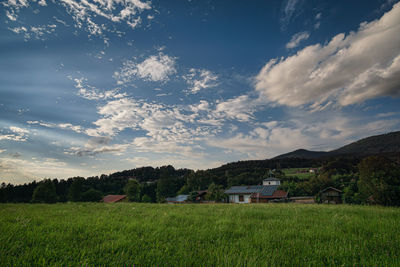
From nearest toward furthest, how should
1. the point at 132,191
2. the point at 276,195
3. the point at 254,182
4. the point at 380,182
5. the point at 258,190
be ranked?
the point at 380,182
the point at 276,195
the point at 258,190
the point at 132,191
the point at 254,182

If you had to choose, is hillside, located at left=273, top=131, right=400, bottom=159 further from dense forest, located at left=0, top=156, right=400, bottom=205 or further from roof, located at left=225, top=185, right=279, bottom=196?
Answer: roof, located at left=225, top=185, right=279, bottom=196

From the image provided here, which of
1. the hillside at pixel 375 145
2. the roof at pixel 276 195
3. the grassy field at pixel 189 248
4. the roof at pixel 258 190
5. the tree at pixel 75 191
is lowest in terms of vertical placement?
the roof at pixel 276 195

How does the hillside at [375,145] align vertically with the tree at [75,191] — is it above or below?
above

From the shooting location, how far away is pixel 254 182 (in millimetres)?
99750

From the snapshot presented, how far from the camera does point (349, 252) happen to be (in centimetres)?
311

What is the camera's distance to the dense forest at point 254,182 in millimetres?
20734

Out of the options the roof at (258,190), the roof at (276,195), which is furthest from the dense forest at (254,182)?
the roof at (258,190)

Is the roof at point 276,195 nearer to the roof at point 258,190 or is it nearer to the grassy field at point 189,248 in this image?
the roof at point 258,190

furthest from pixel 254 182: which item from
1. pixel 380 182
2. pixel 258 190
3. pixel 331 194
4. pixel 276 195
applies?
pixel 380 182

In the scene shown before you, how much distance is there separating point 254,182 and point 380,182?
3263 inches

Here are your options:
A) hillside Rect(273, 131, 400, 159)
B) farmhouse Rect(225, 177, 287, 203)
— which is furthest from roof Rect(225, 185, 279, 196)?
hillside Rect(273, 131, 400, 159)

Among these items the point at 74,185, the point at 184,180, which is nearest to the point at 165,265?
the point at 74,185

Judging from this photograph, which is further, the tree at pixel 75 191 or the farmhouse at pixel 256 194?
the tree at pixel 75 191

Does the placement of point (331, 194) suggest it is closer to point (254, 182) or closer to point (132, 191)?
point (254, 182)
